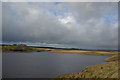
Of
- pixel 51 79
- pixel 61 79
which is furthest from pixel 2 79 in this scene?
pixel 61 79

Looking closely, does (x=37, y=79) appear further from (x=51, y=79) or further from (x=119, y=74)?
(x=119, y=74)

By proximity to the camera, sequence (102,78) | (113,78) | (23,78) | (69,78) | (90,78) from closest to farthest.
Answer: (113,78) < (102,78) < (90,78) < (69,78) < (23,78)

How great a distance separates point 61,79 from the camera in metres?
30.7

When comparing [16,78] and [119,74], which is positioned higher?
[119,74]

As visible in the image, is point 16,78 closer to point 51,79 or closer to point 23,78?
point 23,78

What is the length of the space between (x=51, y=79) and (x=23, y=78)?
6.09m

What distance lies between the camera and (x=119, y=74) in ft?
73.9

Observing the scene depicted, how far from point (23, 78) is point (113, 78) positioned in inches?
740

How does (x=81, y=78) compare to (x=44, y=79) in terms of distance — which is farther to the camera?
(x=44, y=79)

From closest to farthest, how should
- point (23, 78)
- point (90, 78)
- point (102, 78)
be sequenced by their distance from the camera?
point (102, 78), point (90, 78), point (23, 78)

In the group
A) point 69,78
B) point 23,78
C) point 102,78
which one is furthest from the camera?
point 23,78

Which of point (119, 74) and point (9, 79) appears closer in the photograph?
point (119, 74)

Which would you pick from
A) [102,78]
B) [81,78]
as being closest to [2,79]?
[81,78]

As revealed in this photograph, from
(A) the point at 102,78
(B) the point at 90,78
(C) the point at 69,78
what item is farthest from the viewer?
(C) the point at 69,78
